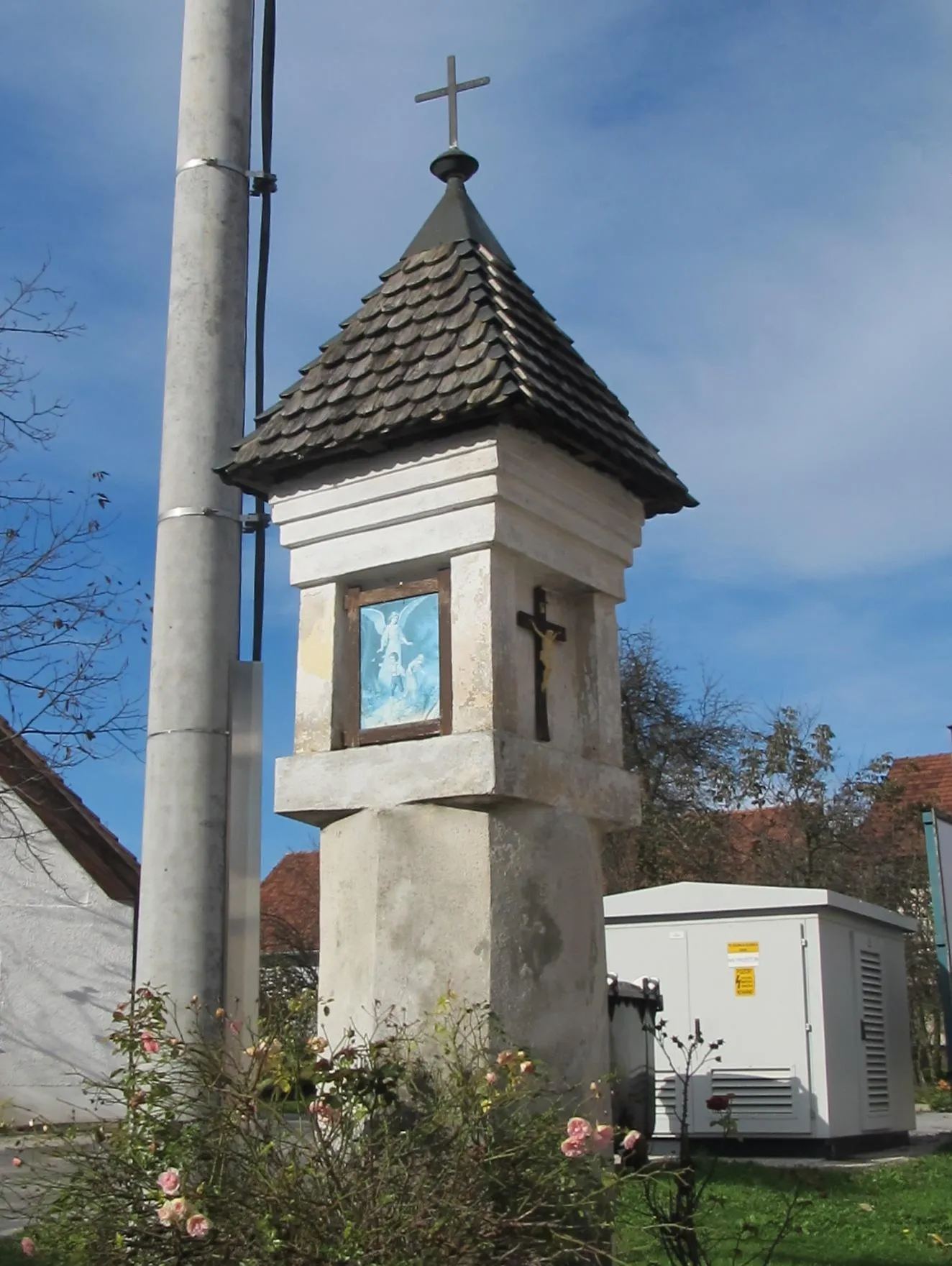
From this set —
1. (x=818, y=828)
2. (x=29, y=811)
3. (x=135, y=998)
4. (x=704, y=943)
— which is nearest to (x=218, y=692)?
(x=135, y=998)

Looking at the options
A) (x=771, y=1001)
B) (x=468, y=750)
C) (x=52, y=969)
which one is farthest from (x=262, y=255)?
(x=52, y=969)

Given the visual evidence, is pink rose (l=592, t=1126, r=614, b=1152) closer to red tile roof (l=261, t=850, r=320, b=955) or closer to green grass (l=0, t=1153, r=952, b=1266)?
green grass (l=0, t=1153, r=952, b=1266)

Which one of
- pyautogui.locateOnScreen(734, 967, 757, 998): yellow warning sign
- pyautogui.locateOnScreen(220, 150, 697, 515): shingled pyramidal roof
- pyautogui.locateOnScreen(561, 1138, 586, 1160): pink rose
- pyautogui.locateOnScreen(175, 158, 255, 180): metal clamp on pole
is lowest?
pyautogui.locateOnScreen(561, 1138, 586, 1160): pink rose

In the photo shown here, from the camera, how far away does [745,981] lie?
12328 millimetres

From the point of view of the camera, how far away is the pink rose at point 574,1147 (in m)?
3.61

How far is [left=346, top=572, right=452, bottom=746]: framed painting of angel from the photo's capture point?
4672 mm

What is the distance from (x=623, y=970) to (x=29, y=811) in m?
7.05

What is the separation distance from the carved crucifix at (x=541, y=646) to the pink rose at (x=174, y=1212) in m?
1.97

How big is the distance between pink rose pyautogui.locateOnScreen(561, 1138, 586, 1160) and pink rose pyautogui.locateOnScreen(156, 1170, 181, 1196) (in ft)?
3.17

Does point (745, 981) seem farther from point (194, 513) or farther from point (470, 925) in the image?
point (194, 513)

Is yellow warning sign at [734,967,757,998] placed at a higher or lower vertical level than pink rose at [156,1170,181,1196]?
higher

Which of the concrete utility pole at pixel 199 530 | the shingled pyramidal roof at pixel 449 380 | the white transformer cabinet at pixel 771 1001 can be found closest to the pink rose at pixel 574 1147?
the concrete utility pole at pixel 199 530

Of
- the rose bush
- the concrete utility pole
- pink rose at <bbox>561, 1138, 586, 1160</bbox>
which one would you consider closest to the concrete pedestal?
the rose bush

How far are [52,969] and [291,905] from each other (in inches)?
696
